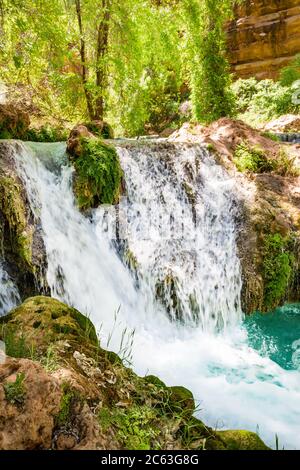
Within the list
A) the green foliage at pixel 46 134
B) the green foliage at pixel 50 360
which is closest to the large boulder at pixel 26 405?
the green foliage at pixel 50 360

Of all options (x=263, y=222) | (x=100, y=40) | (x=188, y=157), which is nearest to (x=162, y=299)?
(x=263, y=222)

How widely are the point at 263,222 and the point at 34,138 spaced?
6.66m

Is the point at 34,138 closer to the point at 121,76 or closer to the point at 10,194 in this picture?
the point at 121,76

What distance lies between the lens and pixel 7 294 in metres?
4.87

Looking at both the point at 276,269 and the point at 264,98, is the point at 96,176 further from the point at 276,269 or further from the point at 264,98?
the point at 264,98

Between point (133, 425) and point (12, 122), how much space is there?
8.25 metres

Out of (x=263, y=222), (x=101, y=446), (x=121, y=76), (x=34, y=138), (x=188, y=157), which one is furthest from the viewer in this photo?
(x=121, y=76)

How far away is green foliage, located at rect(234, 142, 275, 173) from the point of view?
847 cm

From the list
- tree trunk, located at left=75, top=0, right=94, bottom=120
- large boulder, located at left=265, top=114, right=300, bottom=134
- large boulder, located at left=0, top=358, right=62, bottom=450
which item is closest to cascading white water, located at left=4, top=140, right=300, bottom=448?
large boulder, located at left=0, top=358, right=62, bottom=450

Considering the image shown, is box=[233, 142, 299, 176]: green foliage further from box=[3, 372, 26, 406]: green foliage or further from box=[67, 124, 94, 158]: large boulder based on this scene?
box=[3, 372, 26, 406]: green foliage

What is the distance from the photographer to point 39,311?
3.26 metres

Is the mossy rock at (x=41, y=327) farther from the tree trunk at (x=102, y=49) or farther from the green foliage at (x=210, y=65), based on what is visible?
the green foliage at (x=210, y=65)

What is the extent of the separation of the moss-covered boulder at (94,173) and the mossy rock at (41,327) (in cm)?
351

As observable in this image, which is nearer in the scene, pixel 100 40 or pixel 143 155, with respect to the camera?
pixel 143 155
